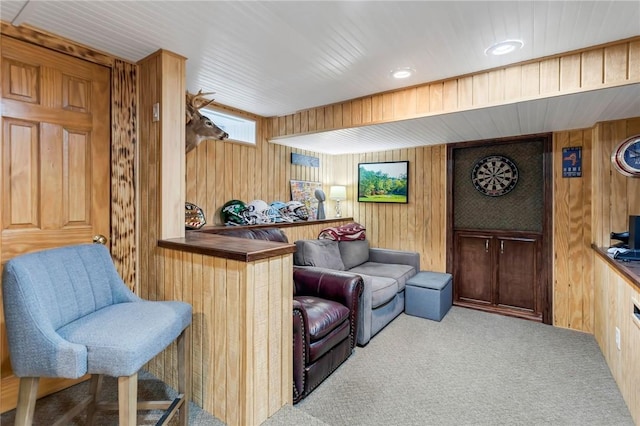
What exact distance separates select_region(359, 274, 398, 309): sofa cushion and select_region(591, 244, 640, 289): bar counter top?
180 centimetres

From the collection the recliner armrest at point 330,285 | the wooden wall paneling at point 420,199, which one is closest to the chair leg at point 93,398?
the recliner armrest at point 330,285

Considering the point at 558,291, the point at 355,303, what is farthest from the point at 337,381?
the point at 558,291

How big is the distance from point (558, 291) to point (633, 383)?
177cm

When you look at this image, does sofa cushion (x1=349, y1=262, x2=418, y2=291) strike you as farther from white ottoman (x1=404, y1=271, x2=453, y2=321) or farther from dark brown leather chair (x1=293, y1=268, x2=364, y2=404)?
dark brown leather chair (x1=293, y1=268, x2=364, y2=404)

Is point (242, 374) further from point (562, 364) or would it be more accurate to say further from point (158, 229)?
point (562, 364)

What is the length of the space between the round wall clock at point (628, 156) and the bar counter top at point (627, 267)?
2.60 ft

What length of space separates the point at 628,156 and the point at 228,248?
3.55 metres

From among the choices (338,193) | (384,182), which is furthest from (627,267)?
(338,193)

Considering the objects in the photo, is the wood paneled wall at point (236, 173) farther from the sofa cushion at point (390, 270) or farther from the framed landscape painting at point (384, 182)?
the sofa cushion at point (390, 270)

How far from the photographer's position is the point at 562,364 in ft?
8.64

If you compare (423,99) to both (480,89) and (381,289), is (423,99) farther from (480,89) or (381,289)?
(381,289)

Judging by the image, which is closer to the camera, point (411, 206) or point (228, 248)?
point (228, 248)

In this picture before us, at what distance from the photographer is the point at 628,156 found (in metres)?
2.85

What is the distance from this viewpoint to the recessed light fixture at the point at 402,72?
242cm
